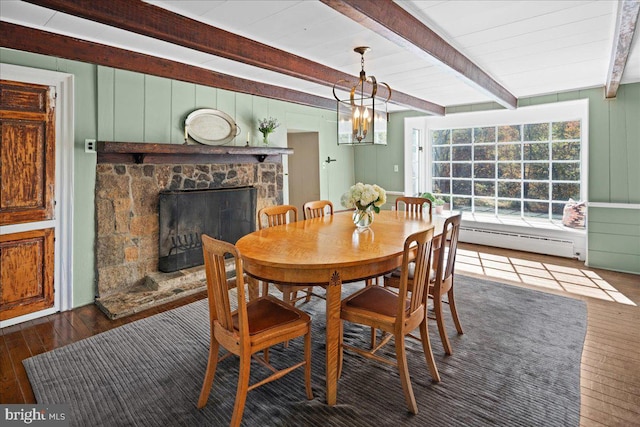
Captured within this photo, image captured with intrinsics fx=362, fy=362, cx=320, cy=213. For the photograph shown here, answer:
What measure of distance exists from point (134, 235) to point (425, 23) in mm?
3305

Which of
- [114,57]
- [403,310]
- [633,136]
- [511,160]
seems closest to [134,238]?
[114,57]

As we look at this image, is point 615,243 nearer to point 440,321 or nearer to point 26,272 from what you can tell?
point 440,321

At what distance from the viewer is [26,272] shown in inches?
124

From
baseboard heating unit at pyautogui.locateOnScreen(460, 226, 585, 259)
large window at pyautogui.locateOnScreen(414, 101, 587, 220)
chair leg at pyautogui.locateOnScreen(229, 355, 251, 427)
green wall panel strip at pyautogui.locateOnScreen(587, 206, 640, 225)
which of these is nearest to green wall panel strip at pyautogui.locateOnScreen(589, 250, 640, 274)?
baseboard heating unit at pyautogui.locateOnScreen(460, 226, 585, 259)

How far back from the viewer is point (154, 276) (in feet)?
12.6

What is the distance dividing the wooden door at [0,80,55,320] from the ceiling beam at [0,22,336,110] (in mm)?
509

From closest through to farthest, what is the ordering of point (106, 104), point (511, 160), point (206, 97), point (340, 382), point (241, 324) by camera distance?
point (241, 324), point (340, 382), point (106, 104), point (206, 97), point (511, 160)

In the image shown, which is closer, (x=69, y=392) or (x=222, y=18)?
(x=69, y=392)

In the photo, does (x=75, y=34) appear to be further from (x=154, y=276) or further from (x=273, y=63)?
(x=154, y=276)

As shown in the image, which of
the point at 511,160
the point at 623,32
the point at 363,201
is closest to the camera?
the point at 623,32

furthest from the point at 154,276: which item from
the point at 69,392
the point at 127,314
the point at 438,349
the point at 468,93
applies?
the point at 468,93

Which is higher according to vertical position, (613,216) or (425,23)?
(425,23)

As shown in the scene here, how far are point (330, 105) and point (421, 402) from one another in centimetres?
421

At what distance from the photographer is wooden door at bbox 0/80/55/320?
2.97m
